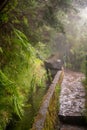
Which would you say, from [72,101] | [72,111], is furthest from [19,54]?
[72,101]

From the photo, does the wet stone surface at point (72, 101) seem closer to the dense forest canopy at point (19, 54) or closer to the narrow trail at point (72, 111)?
the narrow trail at point (72, 111)

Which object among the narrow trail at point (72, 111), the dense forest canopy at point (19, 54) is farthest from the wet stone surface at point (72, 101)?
the dense forest canopy at point (19, 54)

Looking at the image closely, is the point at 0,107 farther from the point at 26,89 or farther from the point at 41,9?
the point at 41,9

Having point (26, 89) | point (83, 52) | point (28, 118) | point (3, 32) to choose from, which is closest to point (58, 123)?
point (28, 118)

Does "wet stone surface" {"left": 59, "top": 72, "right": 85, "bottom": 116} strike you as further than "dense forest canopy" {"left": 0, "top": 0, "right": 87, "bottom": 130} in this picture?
Yes

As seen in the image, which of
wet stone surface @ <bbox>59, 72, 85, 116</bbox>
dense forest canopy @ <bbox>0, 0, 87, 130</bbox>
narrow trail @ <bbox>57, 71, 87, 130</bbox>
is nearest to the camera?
dense forest canopy @ <bbox>0, 0, 87, 130</bbox>

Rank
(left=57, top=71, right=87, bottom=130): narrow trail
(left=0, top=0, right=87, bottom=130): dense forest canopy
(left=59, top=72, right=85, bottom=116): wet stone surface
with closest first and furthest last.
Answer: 1. (left=0, top=0, right=87, bottom=130): dense forest canopy
2. (left=57, top=71, right=87, bottom=130): narrow trail
3. (left=59, top=72, right=85, bottom=116): wet stone surface

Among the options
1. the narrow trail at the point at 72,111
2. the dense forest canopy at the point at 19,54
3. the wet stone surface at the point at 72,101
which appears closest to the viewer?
the dense forest canopy at the point at 19,54

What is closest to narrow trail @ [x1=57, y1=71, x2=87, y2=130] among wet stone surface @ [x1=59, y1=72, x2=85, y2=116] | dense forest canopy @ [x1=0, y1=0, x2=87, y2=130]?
wet stone surface @ [x1=59, y1=72, x2=85, y2=116]

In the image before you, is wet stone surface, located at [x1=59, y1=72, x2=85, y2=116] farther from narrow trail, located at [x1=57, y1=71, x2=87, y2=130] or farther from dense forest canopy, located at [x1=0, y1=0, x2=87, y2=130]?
dense forest canopy, located at [x1=0, y1=0, x2=87, y2=130]

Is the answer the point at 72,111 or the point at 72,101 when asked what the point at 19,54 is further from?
the point at 72,101

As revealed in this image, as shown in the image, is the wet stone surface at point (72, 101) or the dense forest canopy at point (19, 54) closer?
the dense forest canopy at point (19, 54)

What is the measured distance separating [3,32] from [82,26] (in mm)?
15933

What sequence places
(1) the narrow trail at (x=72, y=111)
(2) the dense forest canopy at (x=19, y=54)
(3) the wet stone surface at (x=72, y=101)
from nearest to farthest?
(2) the dense forest canopy at (x=19, y=54)
(1) the narrow trail at (x=72, y=111)
(3) the wet stone surface at (x=72, y=101)
